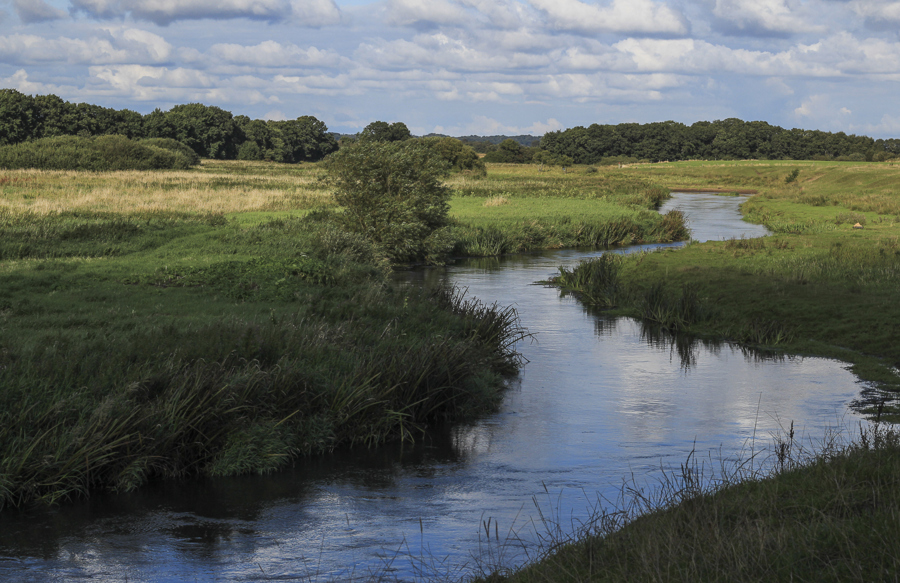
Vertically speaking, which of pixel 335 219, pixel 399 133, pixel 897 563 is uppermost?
pixel 399 133

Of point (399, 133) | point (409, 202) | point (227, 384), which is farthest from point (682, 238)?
point (399, 133)

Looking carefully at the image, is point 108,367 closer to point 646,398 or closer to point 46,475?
point 46,475

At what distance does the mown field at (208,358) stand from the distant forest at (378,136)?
104843 mm

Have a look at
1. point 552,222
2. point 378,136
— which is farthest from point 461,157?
point 552,222

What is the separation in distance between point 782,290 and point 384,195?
59.1 feet

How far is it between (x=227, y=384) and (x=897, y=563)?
9.09 meters

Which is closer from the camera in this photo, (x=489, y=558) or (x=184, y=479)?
(x=489, y=558)

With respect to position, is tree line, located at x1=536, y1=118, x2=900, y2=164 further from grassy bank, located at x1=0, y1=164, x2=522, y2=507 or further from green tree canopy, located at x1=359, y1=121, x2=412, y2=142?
grassy bank, located at x1=0, y1=164, x2=522, y2=507

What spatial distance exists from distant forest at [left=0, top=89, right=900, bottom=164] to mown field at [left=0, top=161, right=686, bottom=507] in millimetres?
104843

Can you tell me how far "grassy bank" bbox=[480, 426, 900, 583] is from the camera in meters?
6.63

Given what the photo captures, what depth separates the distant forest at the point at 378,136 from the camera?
123750mm

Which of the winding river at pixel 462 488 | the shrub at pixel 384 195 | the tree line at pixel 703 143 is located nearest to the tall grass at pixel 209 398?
the winding river at pixel 462 488

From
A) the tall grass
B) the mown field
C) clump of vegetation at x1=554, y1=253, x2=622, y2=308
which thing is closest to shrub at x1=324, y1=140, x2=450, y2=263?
clump of vegetation at x1=554, y1=253, x2=622, y2=308

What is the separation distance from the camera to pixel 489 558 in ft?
30.6
